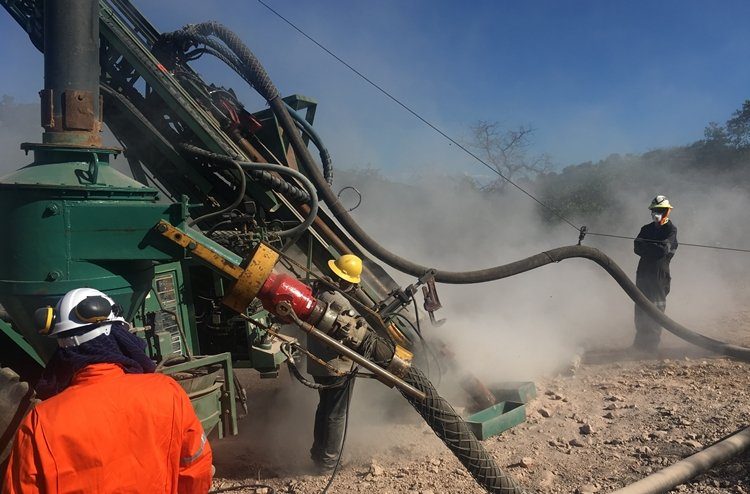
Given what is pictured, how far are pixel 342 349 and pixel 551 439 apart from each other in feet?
8.48

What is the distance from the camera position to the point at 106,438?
166cm

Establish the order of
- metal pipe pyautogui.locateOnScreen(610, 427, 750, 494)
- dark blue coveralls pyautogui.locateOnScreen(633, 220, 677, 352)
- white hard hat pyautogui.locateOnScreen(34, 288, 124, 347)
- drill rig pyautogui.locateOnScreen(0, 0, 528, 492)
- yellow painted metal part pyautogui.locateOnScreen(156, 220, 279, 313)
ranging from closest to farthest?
white hard hat pyautogui.locateOnScreen(34, 288, 124, 347), drill rig pyautogui.locateOnScreen(0, 0, 528, 492), yellow painted metal part pyautogui.locateOnScreen(156, 220, 279, 313), metal pipe pyautogui.locateOnScreen(610, 427, 750, 494), dark blue coveralls pyautogui.locateOnScreen(633, 220, 677, 352)

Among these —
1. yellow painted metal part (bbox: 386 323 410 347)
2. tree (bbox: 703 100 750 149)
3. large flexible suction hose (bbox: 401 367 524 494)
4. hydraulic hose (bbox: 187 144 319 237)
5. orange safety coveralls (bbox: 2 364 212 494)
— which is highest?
tree (bbox: 703 100 750 149)

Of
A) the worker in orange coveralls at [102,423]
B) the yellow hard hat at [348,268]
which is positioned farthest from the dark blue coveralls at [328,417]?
the worker in orange coveralls at [102,423]

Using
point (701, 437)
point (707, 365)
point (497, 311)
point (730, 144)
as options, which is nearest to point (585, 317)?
point (497, 311)

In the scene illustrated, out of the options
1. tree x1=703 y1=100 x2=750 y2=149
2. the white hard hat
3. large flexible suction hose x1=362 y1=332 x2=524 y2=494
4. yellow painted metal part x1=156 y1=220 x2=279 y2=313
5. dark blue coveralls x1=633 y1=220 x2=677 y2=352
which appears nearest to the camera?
the white hard hat

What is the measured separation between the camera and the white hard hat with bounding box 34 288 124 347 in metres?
1.80

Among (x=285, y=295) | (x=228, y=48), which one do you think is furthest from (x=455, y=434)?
(x=228, y=48)

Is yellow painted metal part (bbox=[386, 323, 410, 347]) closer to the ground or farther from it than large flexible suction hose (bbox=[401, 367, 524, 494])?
farther from it

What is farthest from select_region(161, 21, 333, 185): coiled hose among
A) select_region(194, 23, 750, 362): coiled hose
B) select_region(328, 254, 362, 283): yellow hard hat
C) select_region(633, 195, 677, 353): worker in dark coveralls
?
select_region(633, 195, 677, 353): worker in dark coveralls

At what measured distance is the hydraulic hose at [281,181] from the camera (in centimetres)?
401

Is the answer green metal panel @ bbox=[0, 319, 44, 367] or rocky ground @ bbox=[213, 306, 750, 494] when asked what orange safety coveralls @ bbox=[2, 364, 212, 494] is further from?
rocky ground @ bbox=[213, 306, 750, 494]

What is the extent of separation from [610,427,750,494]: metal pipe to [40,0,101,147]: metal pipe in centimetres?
338

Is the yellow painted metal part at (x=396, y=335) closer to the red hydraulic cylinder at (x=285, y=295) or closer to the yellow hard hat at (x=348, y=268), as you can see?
the yellow hard hat at (x=348, y=268)
